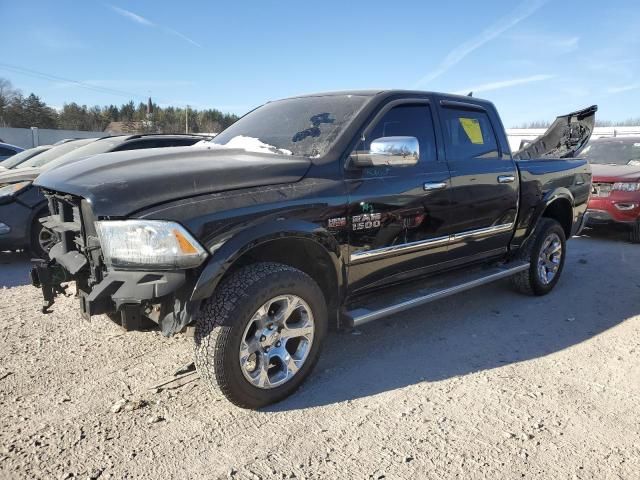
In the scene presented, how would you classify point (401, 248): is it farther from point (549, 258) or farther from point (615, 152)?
point (615, 152)

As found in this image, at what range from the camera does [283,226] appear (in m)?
2.76

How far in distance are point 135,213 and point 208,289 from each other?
1.77 ft

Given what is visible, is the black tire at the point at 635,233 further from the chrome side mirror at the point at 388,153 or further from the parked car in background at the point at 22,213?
the parked car in background at the point at 22,213

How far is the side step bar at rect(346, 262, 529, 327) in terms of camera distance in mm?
3254

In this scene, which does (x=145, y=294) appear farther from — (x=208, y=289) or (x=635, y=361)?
(x=635, y=361)

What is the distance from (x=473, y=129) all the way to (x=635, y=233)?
5445 mm

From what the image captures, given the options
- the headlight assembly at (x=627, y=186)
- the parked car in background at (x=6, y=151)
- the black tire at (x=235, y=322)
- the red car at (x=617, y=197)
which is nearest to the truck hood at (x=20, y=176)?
the black tire at (x=235, y=322)

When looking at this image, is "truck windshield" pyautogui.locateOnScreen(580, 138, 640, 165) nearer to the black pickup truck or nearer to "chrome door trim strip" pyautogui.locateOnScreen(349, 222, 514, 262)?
"chrome door trim strip" pyautogui.locateOnScreen(349, 222, 514, 262)

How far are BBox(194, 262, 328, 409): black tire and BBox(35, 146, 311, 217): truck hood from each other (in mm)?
531

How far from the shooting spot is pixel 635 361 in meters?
3.67

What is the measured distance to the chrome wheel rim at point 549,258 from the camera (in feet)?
16.8

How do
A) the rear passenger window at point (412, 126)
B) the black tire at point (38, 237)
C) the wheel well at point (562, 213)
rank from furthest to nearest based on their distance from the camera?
the black tire at point (38, 237)
the wheel well at point (562, 213)
the rear passenger window at point (412, 126)

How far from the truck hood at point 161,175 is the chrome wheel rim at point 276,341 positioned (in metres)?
0.75

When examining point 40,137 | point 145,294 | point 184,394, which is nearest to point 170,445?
point 184,394
